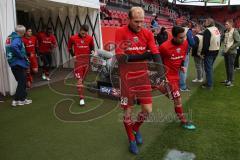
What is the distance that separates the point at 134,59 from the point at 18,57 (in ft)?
10.9

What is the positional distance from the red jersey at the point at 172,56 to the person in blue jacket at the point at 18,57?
10.0 ft

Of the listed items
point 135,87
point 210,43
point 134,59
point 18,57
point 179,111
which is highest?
point 210,43

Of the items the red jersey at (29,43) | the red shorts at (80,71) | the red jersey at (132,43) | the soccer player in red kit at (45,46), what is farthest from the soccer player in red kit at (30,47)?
the red jersey at (132,43)

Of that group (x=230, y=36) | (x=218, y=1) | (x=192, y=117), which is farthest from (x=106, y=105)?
(x=218, y=1)

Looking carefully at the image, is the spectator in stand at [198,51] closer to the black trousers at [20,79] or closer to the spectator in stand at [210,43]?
the spectator in stand at [210,43]

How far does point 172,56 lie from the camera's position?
422cm

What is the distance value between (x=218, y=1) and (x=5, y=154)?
26099 millimetres

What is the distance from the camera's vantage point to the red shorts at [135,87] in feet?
11.3

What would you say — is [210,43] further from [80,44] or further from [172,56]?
[80,44]

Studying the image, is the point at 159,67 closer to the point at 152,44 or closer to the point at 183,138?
the point at 152,44

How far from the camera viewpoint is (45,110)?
5684 mm

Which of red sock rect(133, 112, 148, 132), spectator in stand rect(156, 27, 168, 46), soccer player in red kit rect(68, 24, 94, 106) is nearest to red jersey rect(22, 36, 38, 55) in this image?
soccer player in red kit rect(68, 24, 94, 106)

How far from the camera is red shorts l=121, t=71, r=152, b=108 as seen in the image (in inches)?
135

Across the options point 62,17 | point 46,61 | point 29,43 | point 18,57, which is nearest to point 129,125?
point 18,57
